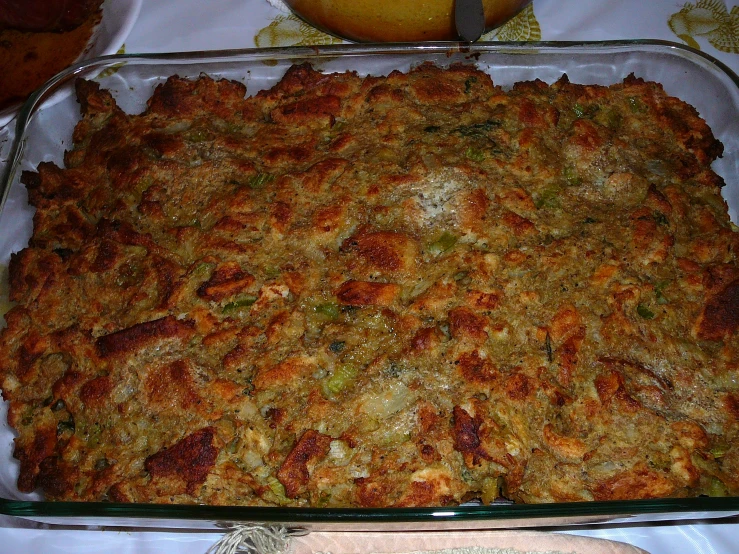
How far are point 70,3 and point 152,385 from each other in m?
1.94

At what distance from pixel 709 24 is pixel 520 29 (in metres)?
0.89

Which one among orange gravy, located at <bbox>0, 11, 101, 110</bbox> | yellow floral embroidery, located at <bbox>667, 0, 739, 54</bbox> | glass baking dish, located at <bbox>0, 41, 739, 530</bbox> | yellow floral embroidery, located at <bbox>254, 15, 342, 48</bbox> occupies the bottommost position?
glass baking dish, located at <bbox>0, 41, 739, 530</bbox>

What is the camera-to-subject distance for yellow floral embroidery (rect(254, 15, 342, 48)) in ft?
9.97

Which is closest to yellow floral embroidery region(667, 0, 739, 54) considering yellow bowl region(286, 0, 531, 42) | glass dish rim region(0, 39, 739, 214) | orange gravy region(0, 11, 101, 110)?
glass dish rim region(0, 39, 739, 214)

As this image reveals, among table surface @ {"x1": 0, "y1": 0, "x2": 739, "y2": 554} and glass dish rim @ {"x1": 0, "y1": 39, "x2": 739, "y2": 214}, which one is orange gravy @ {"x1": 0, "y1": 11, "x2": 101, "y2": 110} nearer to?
table surface @ {"x1": 0, "y1": 0, "x2": 739, "y2": 554}

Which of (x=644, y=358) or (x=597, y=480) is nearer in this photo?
(x=597, y=480)

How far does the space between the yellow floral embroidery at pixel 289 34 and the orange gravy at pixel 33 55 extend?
0.74 meters

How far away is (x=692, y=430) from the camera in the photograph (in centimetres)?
185

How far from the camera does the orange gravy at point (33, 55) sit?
114 inches

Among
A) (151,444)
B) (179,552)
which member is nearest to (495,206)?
(151,444)

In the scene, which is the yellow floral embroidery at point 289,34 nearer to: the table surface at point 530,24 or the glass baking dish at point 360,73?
the table surface at point 530,24

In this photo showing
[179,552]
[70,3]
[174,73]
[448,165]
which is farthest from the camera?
[70,3]

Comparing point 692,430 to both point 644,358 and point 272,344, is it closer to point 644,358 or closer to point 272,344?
point 644,358

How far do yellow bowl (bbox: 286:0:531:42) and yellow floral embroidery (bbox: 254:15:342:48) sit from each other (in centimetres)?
18
